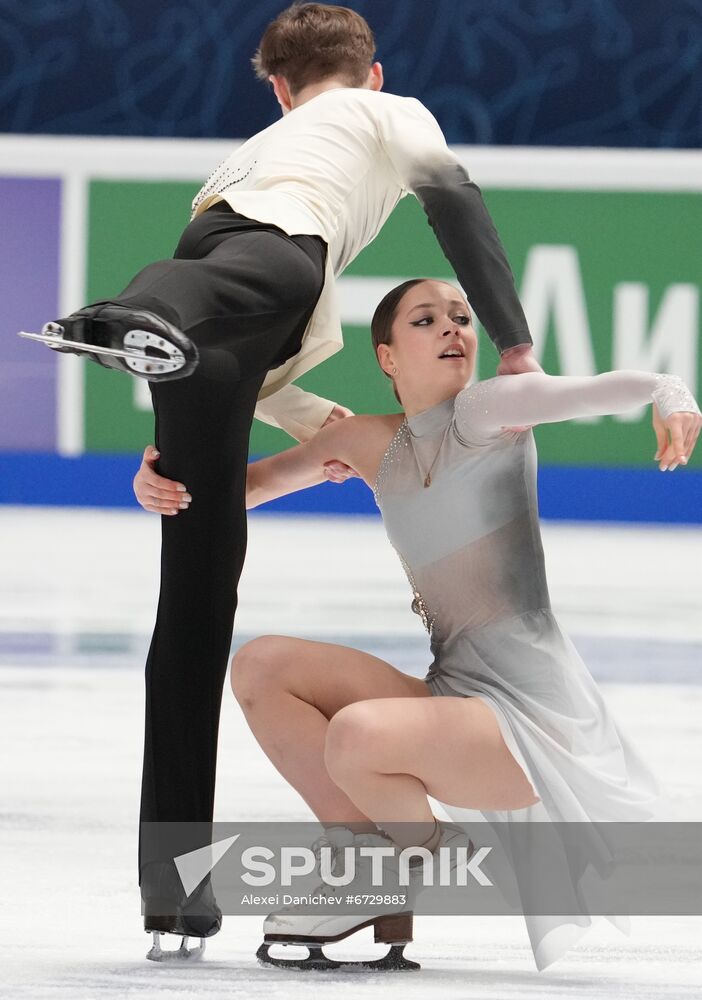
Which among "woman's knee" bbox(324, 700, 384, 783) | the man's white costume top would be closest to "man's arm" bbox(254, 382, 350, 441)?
the man's white costume top

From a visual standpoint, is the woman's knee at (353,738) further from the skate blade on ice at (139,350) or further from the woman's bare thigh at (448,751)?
the skate blade on ice at (139,350)

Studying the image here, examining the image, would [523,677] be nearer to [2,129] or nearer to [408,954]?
[408,954]

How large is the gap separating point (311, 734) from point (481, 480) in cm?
33

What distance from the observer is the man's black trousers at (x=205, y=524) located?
1652 millimetres

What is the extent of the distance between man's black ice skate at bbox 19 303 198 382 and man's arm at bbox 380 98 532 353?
39cm

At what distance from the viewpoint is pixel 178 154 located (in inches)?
257

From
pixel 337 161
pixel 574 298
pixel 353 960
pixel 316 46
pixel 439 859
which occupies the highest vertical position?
pixel 574 298

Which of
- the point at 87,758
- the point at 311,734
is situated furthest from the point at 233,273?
the point at 87,758

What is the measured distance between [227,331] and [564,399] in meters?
0.35

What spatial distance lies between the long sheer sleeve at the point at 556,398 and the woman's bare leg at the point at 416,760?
298 millimetres

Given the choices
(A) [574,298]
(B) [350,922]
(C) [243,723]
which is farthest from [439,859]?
(A) [574,298]

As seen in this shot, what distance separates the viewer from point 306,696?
1722 millimetres

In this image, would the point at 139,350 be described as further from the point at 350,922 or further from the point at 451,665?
the point at 350,922

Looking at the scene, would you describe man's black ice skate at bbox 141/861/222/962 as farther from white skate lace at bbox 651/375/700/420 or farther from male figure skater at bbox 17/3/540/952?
white skate lace at bbox 651/375/700/420
